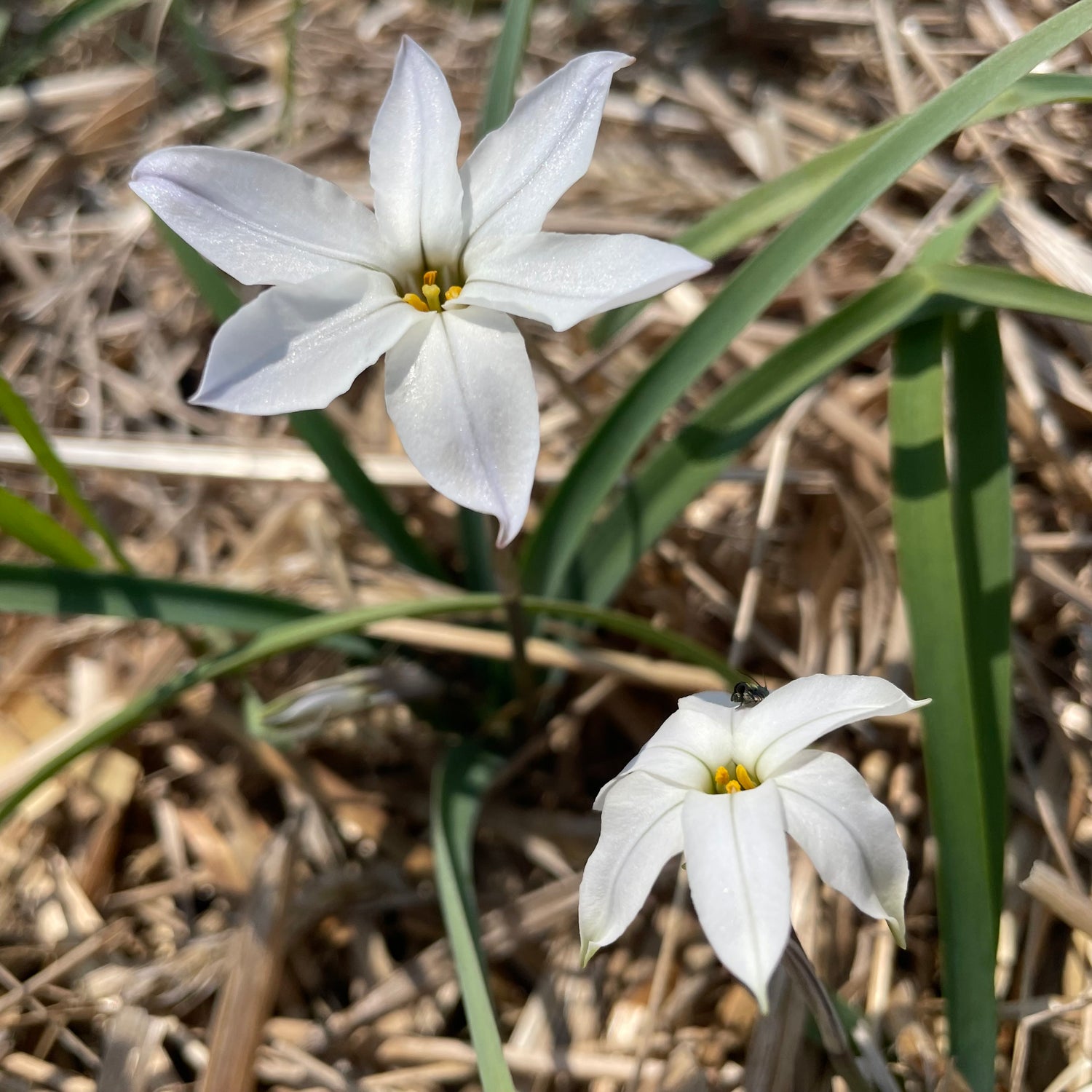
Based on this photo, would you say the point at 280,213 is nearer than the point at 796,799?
No

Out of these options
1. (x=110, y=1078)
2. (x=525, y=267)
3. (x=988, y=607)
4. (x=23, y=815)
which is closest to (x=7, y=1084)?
(x=110, y=1078)

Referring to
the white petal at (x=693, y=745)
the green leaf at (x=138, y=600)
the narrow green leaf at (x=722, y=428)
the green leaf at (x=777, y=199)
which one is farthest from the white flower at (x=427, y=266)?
the green leaf at (x=138, y=600)

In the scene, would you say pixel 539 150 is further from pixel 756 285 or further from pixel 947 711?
pixel 947 711

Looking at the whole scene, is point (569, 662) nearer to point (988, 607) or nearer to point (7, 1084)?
point (988, 607)

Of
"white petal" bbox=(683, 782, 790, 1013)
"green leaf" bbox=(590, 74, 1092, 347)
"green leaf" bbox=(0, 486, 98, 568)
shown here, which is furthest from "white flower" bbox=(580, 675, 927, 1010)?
"green leaf" bbox=(0, 486, 98, 568)

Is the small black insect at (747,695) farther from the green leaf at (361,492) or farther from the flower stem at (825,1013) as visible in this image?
the green leaf at (361,492)
